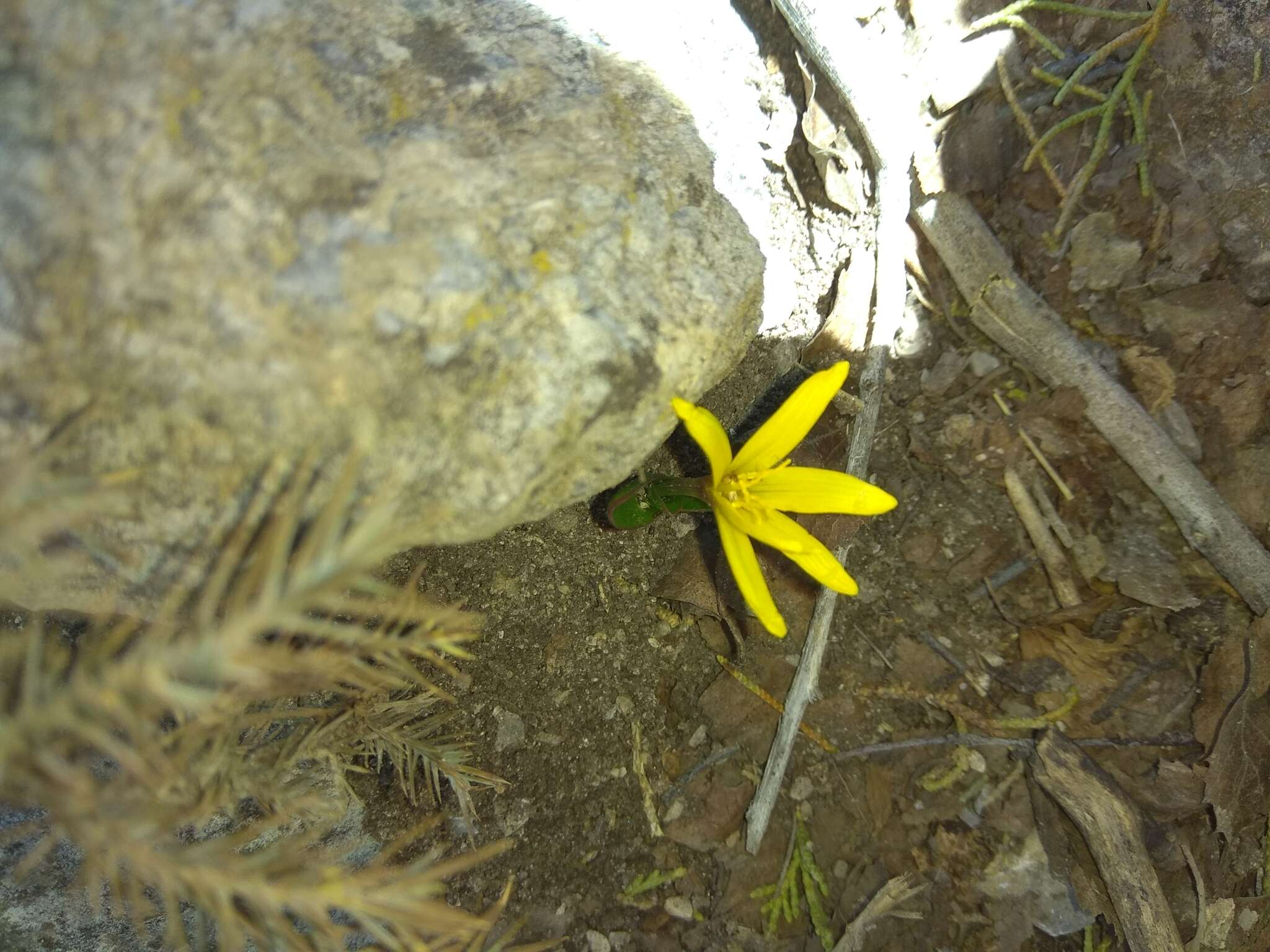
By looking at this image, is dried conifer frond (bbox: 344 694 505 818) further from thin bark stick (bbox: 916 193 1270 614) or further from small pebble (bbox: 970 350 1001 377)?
thin bark stick (bbox: 916 193 1270 614)

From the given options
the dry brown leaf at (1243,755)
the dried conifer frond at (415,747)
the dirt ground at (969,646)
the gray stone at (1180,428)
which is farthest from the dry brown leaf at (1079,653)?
the dried conifer frond at (415,747)

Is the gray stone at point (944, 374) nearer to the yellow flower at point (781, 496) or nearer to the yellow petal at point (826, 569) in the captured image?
the yellow flower at point (781, 496)

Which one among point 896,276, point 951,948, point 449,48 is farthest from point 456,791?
point 896,276

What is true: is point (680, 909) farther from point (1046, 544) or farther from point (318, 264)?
point (318, 264)

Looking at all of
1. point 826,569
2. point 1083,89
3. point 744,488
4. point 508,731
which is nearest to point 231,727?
point 508,731

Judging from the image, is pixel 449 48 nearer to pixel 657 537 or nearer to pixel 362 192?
pixel 362 192

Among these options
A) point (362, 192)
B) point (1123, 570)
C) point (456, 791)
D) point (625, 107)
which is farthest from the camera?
point (1123, 570)
